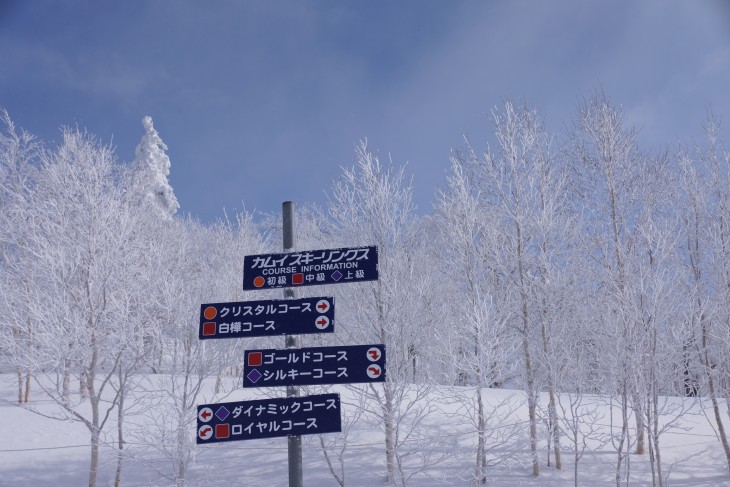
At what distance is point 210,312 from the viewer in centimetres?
422

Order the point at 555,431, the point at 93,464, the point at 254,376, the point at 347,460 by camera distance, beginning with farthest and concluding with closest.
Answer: the point at 347,460
the point at 555,431
the point at 93,464
the point at 254,376

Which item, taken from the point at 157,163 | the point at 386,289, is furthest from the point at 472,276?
the point at 157,163

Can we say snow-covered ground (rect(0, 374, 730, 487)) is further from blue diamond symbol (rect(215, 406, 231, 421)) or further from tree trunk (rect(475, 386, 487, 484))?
blue diamond symbol (rect(215, 406, 231, 421))

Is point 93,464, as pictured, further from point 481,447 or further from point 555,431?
point 555,431

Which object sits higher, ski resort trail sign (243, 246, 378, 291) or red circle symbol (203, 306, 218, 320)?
ski resort trail sign (243, 246, 378, 291)

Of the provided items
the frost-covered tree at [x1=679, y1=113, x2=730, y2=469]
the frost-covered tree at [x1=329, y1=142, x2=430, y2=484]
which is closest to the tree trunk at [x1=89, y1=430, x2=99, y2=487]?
the frost-covered tree at [x1=329, y1=142, x2=430, y2=484]

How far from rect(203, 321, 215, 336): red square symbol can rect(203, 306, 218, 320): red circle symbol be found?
0.05 meters

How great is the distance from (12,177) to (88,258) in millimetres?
7399

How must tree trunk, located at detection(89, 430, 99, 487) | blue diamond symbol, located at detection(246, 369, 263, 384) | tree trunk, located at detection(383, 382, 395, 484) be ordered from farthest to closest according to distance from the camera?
tree trunk, located at detection(89, 430, 99, 487)
tree trunk, located at detection(383, 382, 395, 484)
blue diamond symbol, located at detection(246, 369, 263, 384)

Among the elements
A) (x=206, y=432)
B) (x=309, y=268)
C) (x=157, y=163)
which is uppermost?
(x=157, y=163)

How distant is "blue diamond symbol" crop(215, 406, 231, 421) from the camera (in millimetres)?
3904

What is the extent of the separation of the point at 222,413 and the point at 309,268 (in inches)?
54.3

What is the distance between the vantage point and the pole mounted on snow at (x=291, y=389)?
13.3 feet

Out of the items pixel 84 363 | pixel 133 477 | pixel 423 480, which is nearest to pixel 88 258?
pixel 84 363
